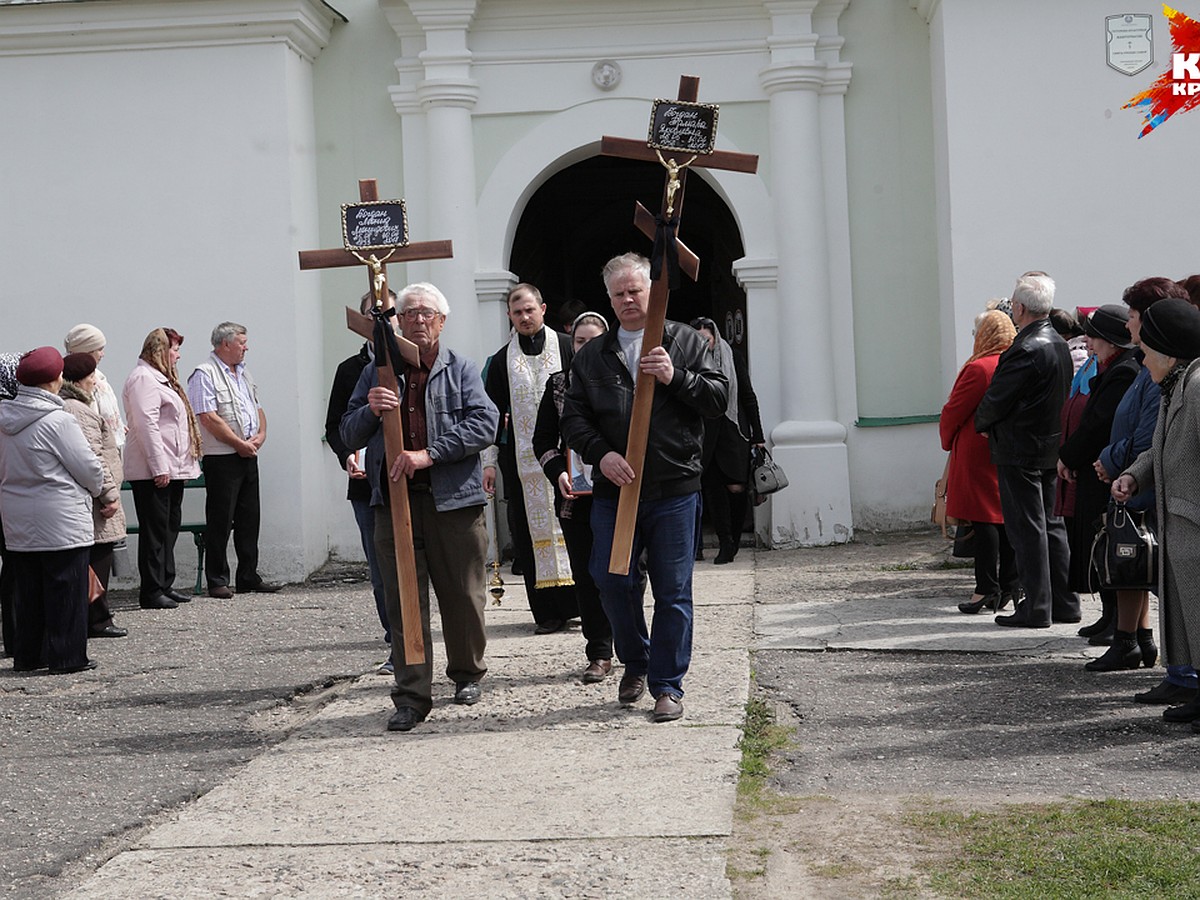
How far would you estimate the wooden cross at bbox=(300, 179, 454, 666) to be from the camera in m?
5.77

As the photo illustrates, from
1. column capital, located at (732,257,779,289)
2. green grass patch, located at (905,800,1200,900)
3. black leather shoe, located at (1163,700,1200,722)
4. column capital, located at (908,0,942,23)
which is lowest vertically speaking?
green grass patch, located at (905,800,1200,900)

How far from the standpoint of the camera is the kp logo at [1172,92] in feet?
35.1

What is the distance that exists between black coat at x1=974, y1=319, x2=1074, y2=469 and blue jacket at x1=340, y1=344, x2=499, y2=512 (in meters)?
2.70

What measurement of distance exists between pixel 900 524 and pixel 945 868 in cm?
762

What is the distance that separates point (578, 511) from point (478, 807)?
2244mm

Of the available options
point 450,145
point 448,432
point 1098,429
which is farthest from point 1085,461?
point 450,145

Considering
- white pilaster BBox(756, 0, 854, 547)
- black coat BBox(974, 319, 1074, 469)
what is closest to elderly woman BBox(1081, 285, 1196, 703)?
black coat BBox(974, 319, 1074, 469)

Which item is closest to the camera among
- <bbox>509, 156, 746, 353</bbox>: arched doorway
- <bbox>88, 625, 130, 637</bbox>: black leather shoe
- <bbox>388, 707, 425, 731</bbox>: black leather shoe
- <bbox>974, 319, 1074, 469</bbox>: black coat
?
<bbox>388, 707, 425, 731</bbox>: black leather shoe

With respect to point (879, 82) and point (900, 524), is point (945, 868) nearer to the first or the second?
point (900, 524)

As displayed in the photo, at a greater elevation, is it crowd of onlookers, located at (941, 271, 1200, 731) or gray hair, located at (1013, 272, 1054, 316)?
gray hair, located at (1013, 272, 1054, 316)

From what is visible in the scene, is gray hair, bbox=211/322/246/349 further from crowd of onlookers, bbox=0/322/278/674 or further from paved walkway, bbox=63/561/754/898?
paved walkway, bbox=63/561/754/898

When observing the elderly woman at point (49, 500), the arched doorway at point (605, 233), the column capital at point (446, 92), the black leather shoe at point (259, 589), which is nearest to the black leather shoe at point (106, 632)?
the elderly woman at point (49, 500)

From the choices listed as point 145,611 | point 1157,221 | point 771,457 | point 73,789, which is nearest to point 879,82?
point 1157,221

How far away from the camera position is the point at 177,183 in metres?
11.1
